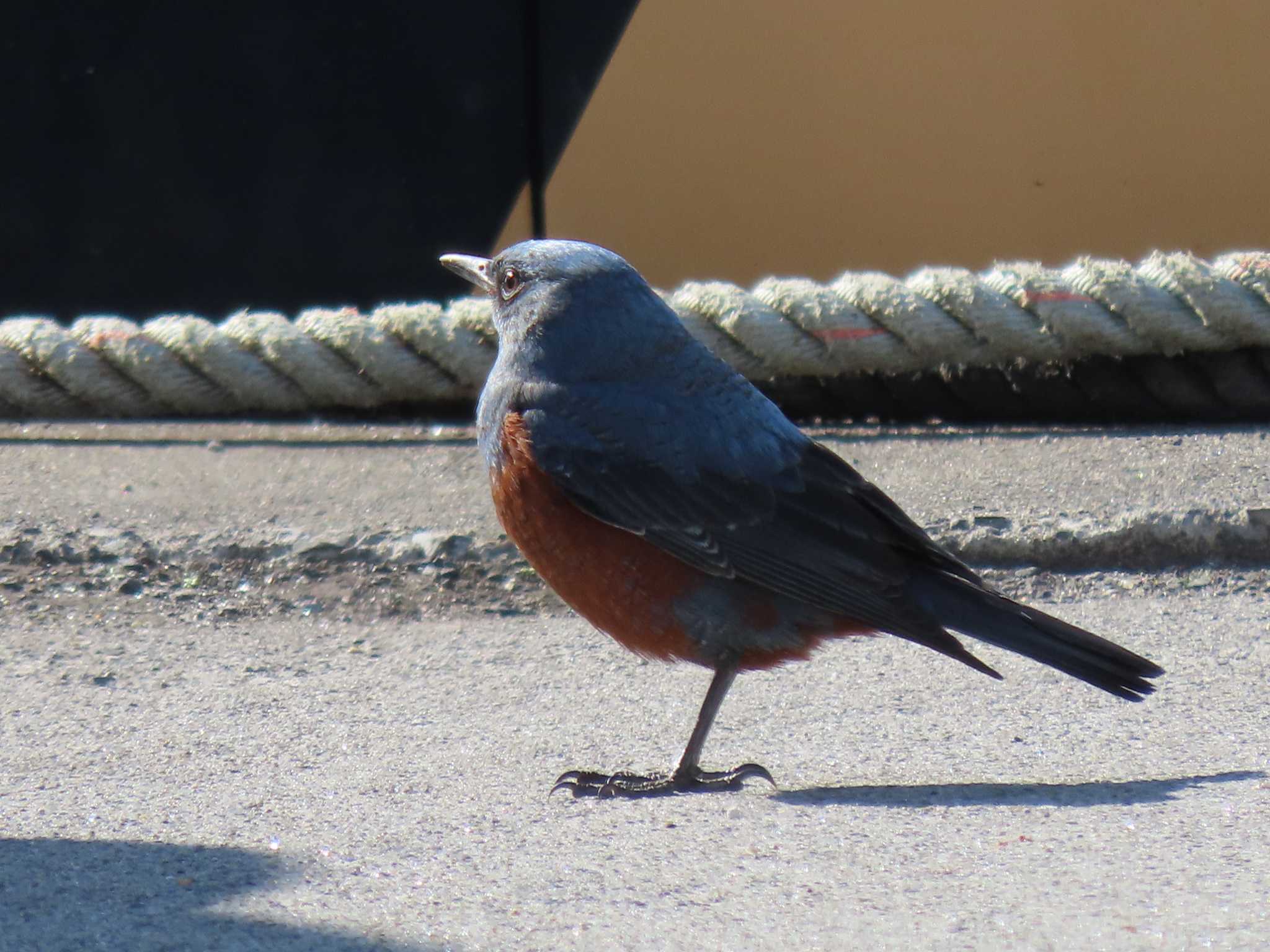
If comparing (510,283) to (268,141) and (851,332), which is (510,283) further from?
(268,141)

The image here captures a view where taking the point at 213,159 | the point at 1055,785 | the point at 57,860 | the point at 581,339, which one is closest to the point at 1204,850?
the point at 1055,785

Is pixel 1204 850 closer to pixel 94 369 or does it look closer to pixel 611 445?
pixel 611 445

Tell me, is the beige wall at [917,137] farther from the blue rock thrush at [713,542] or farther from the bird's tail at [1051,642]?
the bird's tail at [1051,642]

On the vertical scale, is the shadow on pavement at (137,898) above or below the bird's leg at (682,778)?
below

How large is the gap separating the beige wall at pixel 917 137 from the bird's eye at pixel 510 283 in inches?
95.5

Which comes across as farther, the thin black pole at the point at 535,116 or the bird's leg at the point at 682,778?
the thin black pole at the point at 535,116

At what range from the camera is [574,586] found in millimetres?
3096

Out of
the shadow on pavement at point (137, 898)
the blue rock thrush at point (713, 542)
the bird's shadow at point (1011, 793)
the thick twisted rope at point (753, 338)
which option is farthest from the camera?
the thick twisted rope at point (753, 338)

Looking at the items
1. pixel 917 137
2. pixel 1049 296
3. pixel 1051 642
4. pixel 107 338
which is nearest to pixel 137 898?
pixel 1051 642

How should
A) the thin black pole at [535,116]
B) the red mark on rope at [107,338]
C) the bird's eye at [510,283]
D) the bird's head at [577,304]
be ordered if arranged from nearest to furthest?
1. the bird's head at [577,304]
2. the bird's eye at [510,283]
3. the red mark on rope at [107,338]
4. the thin black pole at [535,116]

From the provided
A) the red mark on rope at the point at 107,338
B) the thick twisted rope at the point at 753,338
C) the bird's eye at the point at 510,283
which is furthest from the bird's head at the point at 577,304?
the red mark on rope at the point at 107,338

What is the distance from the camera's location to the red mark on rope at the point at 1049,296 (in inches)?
193

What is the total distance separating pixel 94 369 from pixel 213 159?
3.63 feet

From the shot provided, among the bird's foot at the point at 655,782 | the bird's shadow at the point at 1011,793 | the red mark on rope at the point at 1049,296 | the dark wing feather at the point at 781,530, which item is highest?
the red mark on rope at the point at 1049,296
